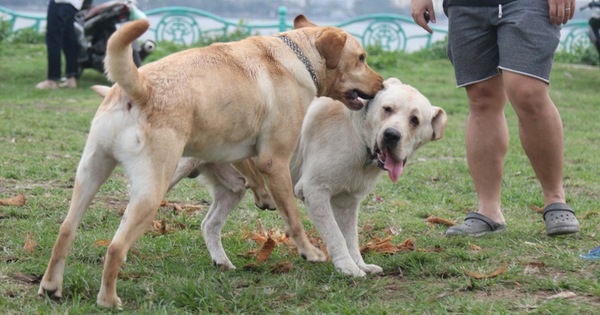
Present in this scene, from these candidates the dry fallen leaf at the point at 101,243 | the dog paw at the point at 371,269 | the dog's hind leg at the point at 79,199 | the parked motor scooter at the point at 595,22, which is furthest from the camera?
the parked motor scooter at the point at 595,22

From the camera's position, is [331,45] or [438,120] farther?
[438,120]

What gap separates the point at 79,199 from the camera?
139 inches

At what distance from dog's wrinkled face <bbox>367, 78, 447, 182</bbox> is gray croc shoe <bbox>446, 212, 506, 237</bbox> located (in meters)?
0.83

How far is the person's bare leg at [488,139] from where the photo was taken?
5.12 metres

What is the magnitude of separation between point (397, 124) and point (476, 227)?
1.13 meters

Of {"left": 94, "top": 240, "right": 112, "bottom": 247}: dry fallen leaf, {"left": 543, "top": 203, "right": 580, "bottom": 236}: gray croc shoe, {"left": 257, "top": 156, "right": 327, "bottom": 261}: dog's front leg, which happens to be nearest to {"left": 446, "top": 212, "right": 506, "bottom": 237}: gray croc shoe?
{"left": 543, "top": 203, "right": 580, "bottom": 236}: gray croc shoe

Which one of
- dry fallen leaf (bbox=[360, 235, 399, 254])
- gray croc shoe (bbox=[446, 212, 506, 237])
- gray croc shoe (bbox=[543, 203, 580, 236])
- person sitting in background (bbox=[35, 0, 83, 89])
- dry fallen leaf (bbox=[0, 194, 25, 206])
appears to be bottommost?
person sitting in background (bbox=[35, 0, 83, 89])

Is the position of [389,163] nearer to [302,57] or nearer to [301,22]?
[302,57]

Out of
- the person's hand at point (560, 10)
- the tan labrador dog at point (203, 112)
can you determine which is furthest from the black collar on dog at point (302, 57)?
the person's hand at point (560, 10)

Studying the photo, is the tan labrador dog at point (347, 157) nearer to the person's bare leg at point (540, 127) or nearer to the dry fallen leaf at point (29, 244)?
the person's bare leg at point (540, 127)

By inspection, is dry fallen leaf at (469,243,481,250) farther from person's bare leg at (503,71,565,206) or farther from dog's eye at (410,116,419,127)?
dog's eye at (410,116,419,127)

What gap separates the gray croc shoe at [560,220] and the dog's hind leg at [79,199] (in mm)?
2730

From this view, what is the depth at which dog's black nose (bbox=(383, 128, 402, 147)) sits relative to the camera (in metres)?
4.34

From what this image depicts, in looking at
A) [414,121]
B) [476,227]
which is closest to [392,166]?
[414,121]
